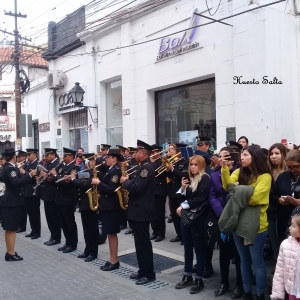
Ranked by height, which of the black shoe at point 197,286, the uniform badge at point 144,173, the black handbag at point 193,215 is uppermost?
the uniform badge at point 144,173

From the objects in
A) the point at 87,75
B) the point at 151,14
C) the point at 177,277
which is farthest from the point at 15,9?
the point at 177,277

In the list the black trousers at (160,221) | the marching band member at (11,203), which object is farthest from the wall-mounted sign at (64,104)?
the marching band member at (11,203)

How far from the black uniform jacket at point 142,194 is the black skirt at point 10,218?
268cm

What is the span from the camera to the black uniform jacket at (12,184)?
7.48 m

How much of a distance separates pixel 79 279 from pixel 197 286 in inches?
74.8

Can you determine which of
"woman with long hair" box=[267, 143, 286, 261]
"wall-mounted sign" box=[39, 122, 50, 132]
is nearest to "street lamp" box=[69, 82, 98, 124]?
"wall-mounted sign" box=[39, 122, 50, 132]

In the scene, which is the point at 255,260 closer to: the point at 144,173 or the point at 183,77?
the point at 144,173

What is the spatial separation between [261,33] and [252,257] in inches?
234

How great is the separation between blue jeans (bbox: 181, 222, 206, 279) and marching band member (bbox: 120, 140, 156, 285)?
1.89ft

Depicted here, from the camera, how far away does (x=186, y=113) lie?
12125 mm

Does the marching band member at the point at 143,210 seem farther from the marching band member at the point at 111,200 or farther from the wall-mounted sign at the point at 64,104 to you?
the wall-mounted sign at the point at 64,104

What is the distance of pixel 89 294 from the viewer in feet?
18.4

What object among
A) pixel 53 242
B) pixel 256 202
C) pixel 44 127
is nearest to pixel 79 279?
pixel 53 242

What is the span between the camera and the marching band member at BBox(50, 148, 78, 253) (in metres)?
7.83
